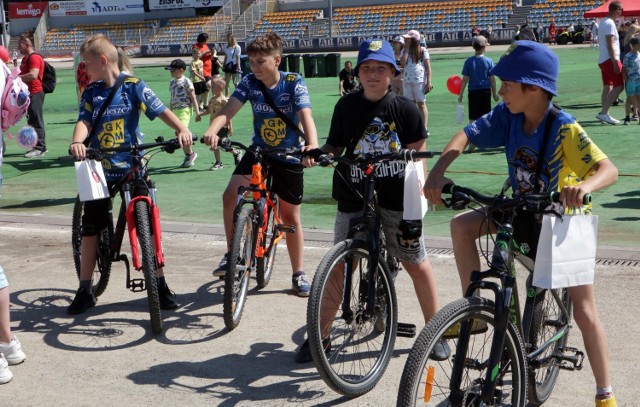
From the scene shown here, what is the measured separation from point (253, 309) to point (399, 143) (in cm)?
182

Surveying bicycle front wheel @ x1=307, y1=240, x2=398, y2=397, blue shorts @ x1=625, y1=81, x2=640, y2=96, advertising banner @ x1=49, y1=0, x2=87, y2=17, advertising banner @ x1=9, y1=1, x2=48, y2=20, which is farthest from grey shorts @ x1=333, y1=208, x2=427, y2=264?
advertising banner @ x1=9, y1=1, x2=48, y2=20

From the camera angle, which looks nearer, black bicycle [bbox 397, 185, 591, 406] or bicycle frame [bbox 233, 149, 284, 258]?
black bicycle [bbox 397, 185, 591, 406]

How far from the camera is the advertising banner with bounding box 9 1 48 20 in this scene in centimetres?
7594

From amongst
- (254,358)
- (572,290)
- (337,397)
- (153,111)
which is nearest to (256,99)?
(153,111)

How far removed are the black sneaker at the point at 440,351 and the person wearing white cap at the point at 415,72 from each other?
11263 millimetres

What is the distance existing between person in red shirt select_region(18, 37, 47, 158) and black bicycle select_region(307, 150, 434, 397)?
10613 mm

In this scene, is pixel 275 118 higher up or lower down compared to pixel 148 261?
higher up

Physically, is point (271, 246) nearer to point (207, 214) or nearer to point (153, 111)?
point (153, 111)

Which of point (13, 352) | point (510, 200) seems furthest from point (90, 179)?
point (510, 200)

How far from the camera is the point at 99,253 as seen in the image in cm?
657

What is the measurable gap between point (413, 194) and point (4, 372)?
8.11 ft

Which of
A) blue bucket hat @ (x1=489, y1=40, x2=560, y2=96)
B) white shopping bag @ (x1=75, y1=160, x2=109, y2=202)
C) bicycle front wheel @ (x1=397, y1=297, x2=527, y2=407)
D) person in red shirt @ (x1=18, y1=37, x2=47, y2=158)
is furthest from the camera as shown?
person in red shirt @ (x1=18, y1=37, x2=47, y2=158)

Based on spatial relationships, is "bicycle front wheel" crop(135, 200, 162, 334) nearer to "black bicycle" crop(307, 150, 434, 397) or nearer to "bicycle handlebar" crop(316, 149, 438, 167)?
"black bicycle" crop(307, 150, 434, 397)

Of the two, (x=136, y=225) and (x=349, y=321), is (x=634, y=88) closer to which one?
(x=136, y=225)
